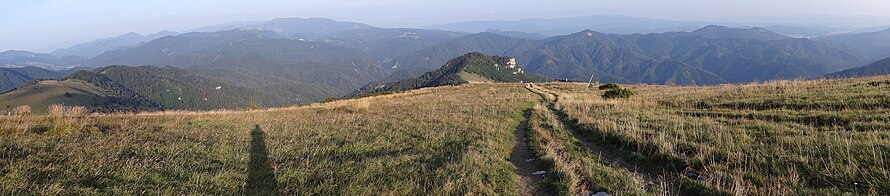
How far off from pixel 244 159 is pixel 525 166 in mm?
5735

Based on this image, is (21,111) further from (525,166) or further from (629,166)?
(629,166)

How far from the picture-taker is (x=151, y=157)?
752 cm

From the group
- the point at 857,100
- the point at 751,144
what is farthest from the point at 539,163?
the point at 857,100

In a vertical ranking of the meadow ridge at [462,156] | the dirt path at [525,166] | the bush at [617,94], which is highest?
the meadow ridge at [462,156]

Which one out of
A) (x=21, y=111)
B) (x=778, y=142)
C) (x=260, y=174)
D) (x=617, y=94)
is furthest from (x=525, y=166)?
(x=617, y=94)

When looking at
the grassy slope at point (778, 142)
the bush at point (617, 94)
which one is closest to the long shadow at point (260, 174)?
the grassy slope at point (778, 142)

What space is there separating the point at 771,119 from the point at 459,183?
9963 mm

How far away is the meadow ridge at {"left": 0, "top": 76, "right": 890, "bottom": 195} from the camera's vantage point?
19.6 ft

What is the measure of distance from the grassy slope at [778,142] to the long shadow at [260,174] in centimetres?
662

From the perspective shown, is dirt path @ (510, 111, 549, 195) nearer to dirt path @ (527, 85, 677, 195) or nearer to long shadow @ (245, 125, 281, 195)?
dirt path @ (527, 85, 677, 195)

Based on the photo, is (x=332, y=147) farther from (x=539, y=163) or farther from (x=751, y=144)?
(x=751, y=144)

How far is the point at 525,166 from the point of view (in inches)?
340

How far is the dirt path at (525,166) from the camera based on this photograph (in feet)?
22.5

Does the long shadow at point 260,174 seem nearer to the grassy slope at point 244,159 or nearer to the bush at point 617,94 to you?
the grassy slope at point 244,159
